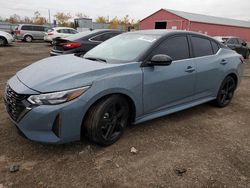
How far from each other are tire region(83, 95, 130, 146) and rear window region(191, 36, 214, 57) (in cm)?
175

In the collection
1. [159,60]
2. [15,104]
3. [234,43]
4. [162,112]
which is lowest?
[162,112]

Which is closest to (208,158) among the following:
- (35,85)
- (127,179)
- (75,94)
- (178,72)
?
(127,179)

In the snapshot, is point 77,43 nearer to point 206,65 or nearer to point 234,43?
point 206,65

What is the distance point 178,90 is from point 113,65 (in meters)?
1.22

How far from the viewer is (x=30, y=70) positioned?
3.10 meters

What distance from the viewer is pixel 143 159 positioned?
9.00 ft

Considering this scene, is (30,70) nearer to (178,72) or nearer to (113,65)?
(113,65)

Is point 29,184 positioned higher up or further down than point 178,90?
further down

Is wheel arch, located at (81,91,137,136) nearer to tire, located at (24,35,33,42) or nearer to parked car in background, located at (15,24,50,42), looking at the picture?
parked car in background, located at (15,24,50,42)

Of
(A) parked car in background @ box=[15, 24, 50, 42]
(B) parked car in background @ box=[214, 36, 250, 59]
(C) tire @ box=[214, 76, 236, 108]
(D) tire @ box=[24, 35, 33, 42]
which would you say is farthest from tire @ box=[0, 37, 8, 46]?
(C) tire @ box=[214, 76, 236, 108]

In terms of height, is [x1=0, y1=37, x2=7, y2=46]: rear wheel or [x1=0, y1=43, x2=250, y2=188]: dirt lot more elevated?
[x1=0, y1=37, x2=7, y2=46]: rear wheel

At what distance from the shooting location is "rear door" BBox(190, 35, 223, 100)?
390cm

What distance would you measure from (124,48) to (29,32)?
20867mm

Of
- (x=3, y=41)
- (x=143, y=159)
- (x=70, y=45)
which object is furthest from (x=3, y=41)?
(x=143, y=159)
